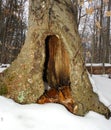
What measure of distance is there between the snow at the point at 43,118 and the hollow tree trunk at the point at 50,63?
31cm

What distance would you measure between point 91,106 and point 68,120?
88 centimetres

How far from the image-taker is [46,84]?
5.32 meters

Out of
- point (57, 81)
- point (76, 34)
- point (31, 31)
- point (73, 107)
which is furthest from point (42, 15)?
point (73, 107)

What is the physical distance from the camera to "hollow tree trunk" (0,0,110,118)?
5.01 metres

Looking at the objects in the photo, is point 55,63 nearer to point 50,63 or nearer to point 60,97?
point 50,63

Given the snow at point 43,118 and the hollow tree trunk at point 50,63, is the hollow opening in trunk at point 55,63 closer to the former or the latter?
the hollow tree trunk at point 50,63

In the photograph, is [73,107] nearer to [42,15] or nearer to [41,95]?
[41,95]

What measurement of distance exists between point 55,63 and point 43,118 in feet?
4.73

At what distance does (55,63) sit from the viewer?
17.6ft

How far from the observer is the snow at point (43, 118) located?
4062mm

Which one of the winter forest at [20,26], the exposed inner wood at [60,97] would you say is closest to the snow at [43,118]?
the exposed inner wood at [60,97]

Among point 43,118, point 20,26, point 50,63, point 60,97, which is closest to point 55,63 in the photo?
point 50,63

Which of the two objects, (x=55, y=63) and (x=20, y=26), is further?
(x=20, y=26)

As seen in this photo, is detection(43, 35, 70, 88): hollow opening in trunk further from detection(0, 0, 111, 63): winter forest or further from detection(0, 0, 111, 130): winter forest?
detection(0, 0, 111, 63): winter forest
